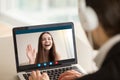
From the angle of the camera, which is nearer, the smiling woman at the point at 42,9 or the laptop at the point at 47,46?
the laptop at the point at 47,46

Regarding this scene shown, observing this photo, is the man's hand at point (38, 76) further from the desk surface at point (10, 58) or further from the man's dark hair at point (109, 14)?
the man's dark hair at point (109, 14)

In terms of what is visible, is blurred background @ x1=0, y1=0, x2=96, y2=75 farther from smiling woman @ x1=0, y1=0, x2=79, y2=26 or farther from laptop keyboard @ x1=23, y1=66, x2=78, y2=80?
laptop keyboard @ x1=23, y1=66, x2=78, y2=80

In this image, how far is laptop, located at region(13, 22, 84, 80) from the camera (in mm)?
1359

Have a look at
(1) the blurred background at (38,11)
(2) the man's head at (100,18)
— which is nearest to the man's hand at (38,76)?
(2) the man's head at (100,18)

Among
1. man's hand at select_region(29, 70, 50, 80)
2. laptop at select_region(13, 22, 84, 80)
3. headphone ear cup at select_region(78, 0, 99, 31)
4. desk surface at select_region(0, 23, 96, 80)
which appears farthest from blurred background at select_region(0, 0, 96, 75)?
headphone ear cup at select_region(78, 0, 99, 31)

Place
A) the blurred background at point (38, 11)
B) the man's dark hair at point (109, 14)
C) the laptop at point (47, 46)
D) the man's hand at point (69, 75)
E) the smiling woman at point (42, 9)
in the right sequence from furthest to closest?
1. the smiling woman at point (42, 9)
2. the blurred background at point (38, 11)
3. the laptop at point (47, 46)
4. the man's hand at point (69, 75)
5. the man's dark hair at point (109, 14)

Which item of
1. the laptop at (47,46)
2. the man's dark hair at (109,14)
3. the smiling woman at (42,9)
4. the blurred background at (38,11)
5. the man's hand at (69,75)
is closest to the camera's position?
the man's dark hair at (109,14)

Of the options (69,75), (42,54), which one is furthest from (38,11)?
(69,75)

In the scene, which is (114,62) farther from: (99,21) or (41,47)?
(41,47)

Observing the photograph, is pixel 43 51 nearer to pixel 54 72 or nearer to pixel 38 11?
pixel 54 72

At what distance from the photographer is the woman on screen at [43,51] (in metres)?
1.37

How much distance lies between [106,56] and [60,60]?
58cm

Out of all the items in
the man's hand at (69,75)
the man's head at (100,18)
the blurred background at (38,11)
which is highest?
the blurred background at (38,11)

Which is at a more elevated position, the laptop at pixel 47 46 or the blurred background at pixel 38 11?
the blurred background at pixel 38 11
